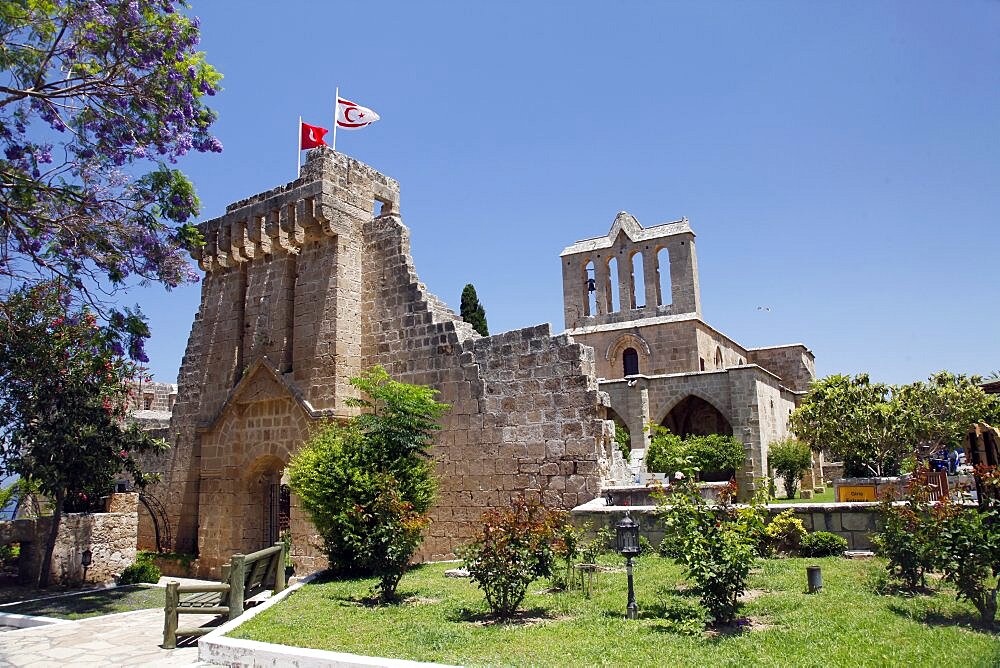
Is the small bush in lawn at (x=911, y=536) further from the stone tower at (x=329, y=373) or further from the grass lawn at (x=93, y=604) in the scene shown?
the grass lawn at (x=93, y=604)

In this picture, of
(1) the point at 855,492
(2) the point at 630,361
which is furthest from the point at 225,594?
(2) the point at 630,361

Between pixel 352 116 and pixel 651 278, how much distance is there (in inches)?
891

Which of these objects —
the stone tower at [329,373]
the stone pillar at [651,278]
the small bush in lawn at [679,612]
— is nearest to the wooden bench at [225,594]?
the stone tower at [329,373]

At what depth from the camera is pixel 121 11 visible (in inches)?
373

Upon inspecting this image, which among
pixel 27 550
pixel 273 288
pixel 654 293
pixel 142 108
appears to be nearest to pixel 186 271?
pixel 142 108

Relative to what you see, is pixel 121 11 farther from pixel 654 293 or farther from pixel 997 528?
pixel 654 293

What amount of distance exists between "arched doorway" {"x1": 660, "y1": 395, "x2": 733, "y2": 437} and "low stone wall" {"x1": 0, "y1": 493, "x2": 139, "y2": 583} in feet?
74.6

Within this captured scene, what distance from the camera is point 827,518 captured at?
9.01 m

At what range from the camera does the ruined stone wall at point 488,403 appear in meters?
11.3

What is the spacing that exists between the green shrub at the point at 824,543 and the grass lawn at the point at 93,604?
10.1m

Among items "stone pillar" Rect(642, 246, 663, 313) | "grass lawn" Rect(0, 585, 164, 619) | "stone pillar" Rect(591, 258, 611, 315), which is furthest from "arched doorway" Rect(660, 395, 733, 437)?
"grass lawn" Rect(0, 585, 164, 619)

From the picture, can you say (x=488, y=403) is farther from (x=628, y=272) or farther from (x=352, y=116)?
(x=628, y=272)

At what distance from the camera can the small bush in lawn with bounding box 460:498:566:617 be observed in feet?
23.7

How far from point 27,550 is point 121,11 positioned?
33.2 feet
